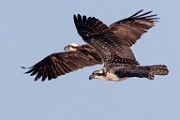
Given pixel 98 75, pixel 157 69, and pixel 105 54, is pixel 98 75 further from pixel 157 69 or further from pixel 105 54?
pixel 157 69

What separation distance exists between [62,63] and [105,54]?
6.93 feet

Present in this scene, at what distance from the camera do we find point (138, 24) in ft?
A: 71.3

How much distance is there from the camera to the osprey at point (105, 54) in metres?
18.7

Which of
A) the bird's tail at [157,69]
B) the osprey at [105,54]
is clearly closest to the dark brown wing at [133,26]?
the osprey at [105,54]

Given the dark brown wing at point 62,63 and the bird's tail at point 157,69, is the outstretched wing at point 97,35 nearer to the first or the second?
the bird's tail at point 157,69

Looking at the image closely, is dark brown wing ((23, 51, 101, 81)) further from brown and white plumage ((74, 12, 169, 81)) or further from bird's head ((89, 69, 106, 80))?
bird's head ((89, 69, 106, 80))

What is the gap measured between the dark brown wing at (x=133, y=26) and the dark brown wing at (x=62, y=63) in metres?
0.88

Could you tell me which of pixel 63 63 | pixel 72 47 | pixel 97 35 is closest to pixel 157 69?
pixel 97 35

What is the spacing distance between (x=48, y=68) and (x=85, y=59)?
39.8 inches

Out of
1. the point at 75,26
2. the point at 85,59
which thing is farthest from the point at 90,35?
the point at 85,59

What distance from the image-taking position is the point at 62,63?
69.4 ft

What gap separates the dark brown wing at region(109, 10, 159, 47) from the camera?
69.7 ft

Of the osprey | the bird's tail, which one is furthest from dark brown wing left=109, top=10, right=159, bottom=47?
the bird's tail

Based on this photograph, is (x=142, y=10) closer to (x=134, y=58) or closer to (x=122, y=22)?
(x=122, y=22)
